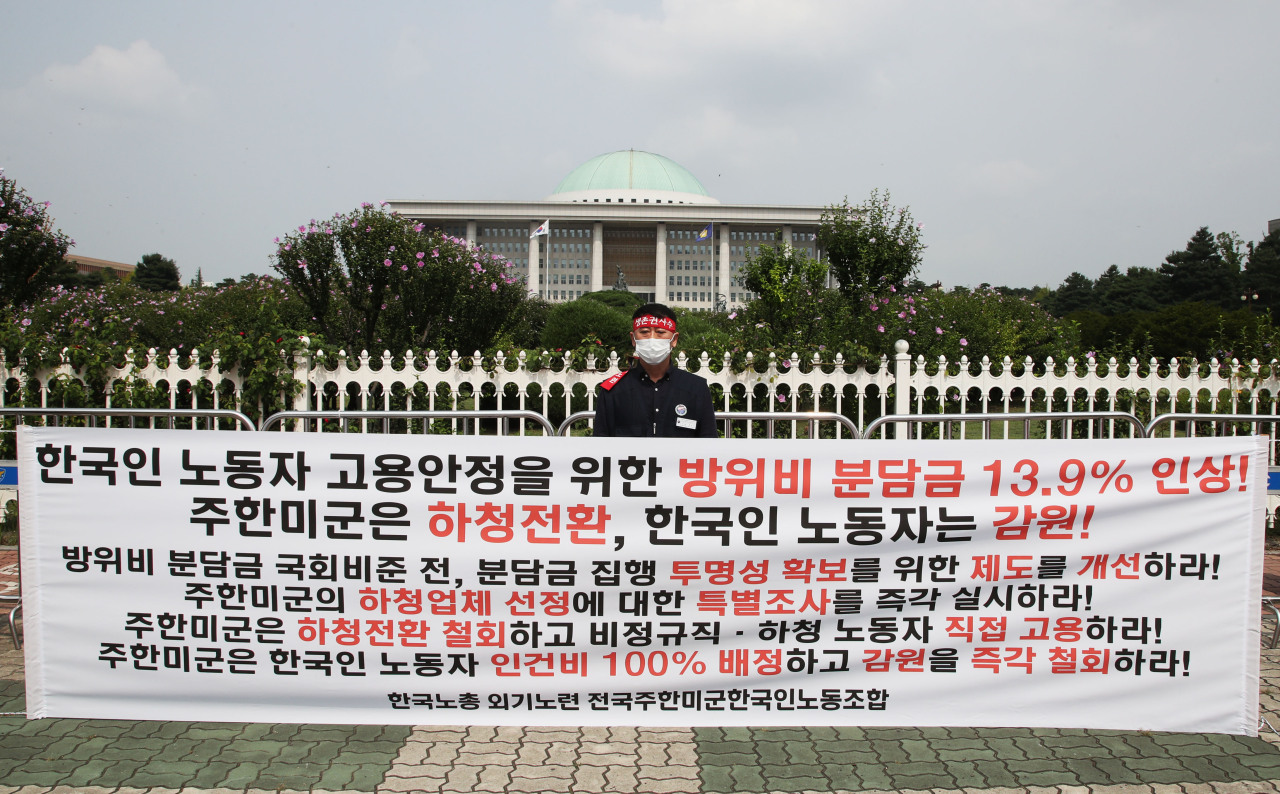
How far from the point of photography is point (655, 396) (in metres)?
4.20

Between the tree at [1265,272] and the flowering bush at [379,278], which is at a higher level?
the tree at [1265,272]

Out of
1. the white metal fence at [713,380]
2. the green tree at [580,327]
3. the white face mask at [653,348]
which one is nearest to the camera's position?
the white face mask at [653,348]

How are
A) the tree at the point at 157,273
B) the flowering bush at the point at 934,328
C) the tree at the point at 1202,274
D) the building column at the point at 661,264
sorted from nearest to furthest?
the flowering bush at the point at 934,328 < the tree at the point at 1202,274 < the tree at the point at 157,273 < the building column at the point at 661,264

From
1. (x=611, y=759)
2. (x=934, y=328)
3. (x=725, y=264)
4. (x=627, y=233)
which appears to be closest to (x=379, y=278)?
(x=934, y=328)

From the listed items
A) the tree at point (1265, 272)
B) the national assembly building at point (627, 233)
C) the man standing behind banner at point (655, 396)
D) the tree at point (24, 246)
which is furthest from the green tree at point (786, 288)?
the national assembly building at point (627, 233)

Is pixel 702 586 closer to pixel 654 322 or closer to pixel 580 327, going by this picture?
pixel 654 322

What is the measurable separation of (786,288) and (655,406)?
9453 millimetres

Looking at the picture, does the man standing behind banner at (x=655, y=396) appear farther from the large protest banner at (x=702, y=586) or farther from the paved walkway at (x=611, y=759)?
the paved walkway at (x=611, y=759)

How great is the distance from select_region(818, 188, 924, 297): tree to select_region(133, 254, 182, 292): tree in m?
66.7

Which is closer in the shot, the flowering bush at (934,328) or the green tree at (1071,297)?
the flowering bush at (934,328)

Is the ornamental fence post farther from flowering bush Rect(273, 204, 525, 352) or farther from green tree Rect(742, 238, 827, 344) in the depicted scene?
flowering bush Rect(273, 204, 525, 352)

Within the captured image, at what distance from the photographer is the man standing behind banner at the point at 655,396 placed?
4.11 meters

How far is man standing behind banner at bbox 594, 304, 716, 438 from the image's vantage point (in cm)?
411

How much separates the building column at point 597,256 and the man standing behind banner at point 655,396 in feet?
361
